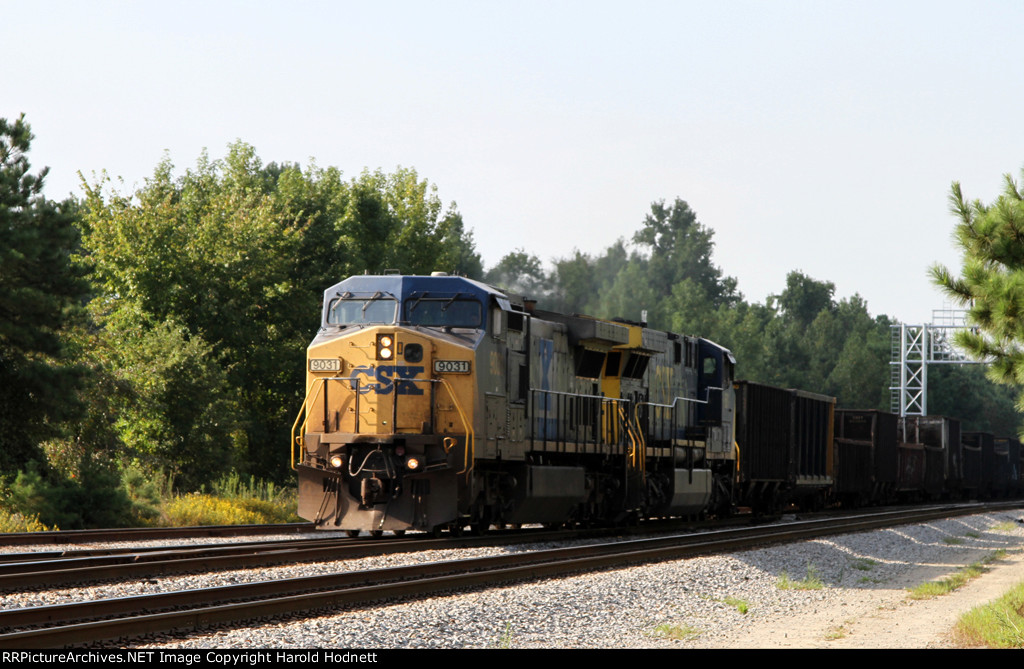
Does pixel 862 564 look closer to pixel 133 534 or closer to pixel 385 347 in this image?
pixel 385 347

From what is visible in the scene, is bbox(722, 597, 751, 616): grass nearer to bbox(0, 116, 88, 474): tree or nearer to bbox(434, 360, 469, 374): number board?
bbox(434, 360, 469, 374): number board

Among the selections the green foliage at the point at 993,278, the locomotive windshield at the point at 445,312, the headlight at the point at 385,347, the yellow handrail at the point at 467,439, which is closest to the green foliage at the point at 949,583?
the green foliage at the point at 993,278

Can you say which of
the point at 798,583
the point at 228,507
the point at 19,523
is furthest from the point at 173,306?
the point at 798,583

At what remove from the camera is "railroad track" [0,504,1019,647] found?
326 inches

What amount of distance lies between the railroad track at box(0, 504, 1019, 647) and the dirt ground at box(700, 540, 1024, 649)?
320 centimetres

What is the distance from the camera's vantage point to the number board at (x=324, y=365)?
54.0ft

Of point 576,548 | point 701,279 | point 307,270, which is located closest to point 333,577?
point 576,548

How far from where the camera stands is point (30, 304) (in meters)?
20.9

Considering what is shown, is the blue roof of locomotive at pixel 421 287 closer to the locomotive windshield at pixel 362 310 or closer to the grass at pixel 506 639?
the locomotive windshield at pixel 362 310

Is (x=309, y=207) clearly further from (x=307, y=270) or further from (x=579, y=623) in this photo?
(x=579, y=623)

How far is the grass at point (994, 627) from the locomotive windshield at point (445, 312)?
8.30 meters

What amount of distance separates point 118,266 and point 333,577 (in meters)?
21.3

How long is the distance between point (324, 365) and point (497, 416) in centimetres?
268

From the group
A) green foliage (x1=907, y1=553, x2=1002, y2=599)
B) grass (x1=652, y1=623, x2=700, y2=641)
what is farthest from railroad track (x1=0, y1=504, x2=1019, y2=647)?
green foliage (x1=907, y1=553, x2=1002, y2=599)
